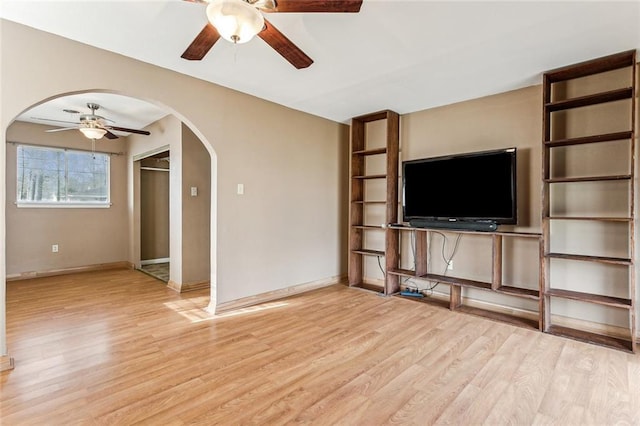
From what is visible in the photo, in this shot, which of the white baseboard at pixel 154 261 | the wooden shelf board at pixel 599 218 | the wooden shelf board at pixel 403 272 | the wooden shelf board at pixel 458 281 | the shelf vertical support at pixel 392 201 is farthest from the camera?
the white baseboard at pixel 154 261

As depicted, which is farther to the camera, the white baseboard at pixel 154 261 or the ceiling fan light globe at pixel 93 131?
the white baseboard at pixel 154 261

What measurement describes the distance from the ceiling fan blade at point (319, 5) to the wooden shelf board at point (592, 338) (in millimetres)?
3141

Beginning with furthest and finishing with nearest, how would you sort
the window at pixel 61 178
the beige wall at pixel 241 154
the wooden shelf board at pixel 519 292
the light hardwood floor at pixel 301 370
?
1. the window at pixel 61 178
2. the wooden shelf board at pixel 519 292
3. the beige wall at pixel 241 154
4. the light hardwood floor at pixel 301 370

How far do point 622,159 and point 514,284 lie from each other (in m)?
1.48

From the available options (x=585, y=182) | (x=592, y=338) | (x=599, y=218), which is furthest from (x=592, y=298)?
(x=585, y=182)

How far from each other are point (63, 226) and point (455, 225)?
19.7 feet

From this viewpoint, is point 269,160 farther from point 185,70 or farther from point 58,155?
point 58,155

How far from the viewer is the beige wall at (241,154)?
225 centimetres

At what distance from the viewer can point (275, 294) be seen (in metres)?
3.86

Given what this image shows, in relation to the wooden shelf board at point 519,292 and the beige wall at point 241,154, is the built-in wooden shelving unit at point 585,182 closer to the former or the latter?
the wooden shelf board at point 519,292

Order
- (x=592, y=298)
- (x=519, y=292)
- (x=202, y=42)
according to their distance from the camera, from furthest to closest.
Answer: (x=519, y=292), (x=592, y=298), (x=202, y=42)

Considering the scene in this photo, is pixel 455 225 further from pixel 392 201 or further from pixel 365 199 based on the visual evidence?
pixel 365 199

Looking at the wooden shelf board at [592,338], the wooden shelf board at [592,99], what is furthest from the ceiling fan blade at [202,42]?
the wooden shelf board at [592,338]

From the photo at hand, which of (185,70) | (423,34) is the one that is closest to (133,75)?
(185,70)
